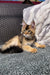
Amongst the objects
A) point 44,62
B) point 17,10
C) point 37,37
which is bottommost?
point 37,37

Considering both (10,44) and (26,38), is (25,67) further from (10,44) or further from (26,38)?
(26,38)

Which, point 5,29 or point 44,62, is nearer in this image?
A: point 44,62

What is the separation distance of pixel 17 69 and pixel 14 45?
0.49 meters

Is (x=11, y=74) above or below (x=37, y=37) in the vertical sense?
above

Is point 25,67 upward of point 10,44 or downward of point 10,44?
upward

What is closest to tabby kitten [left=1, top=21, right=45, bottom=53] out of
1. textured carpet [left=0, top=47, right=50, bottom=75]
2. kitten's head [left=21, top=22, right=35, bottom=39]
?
kitten's head [left=21, top=22, right=35, bottom=39]

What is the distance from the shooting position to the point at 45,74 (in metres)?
0.76

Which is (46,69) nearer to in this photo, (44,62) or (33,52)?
(44,62)

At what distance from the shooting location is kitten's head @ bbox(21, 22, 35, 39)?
148 cm

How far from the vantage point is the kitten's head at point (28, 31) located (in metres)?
1.48

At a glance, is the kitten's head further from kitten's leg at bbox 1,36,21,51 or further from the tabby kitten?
kitten's leg at bbox 1,36,21,51

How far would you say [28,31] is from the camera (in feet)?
4.94

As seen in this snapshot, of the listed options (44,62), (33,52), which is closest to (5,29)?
Result: (33,52)

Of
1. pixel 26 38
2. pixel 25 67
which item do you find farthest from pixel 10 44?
pixel 25 67
